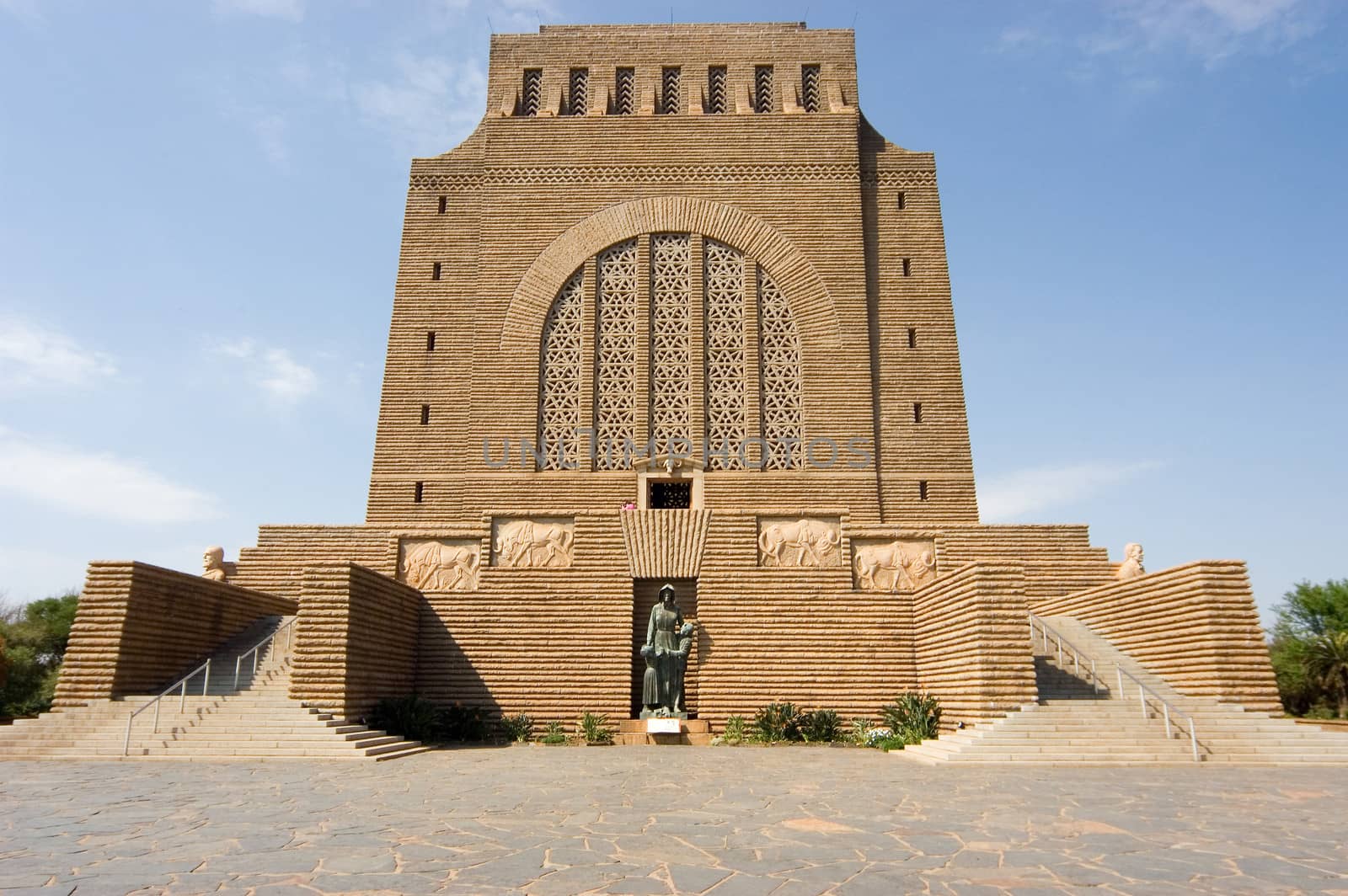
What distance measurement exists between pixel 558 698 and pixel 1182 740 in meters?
8.14

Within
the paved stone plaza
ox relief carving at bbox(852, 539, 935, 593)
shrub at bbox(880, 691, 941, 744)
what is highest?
ox relief carving at bbox(852, 539, 935, 593)

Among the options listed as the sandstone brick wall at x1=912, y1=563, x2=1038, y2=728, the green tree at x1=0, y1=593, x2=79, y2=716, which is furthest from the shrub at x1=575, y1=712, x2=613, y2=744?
the green tree at x1=0, y1=593, x2=79, y2=716

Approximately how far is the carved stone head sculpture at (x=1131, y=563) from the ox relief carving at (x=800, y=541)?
4823mm

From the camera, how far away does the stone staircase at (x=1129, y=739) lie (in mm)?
9719

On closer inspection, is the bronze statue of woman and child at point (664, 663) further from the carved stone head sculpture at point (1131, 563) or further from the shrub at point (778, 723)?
the carved stone head sculpture at point (1131, 563)

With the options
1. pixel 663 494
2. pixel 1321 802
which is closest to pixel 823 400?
pixel 663 494

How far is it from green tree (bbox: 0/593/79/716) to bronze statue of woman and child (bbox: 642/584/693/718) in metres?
12.8

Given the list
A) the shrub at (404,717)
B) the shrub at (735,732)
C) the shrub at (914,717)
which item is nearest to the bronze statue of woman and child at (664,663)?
the shrub at (735,732)

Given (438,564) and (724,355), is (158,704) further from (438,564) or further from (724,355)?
(724,355)

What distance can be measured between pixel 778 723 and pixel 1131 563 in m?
6.74

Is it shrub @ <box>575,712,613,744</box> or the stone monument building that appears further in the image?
shrub @ <box>575,712,613,744</box>

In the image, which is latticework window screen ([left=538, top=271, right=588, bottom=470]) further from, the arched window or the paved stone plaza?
the paved stone plaza

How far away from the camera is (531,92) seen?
Answer: 20000 millimetres

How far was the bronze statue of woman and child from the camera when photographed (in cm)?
1312
